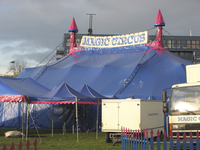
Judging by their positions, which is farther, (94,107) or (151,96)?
(94,107)

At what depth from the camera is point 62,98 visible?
1652cm

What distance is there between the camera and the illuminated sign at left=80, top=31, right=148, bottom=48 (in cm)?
2583

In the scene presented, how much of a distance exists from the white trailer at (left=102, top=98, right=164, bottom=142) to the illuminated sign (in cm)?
1122

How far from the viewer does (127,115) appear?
14.4m

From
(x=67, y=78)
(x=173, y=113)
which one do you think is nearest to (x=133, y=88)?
(x=67, y=78)

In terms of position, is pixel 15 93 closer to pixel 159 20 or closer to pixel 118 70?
pixel 118 70

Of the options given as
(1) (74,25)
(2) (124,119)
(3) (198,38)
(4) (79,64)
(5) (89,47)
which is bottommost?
(2) (124,119)

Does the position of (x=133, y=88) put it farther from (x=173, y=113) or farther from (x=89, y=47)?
(x=173, y=113)

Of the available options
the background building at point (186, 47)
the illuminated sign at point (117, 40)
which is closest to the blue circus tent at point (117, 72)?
the illuminated sign at point (117, 40)

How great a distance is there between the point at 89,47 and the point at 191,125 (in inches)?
781

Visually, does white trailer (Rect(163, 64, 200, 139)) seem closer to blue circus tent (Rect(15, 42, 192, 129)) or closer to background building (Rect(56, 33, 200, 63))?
blue circus tent (Rect(15, 42, 192, 129))

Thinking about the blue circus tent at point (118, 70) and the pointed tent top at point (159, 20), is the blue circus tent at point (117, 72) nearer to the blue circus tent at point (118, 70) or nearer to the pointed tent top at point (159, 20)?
the blue circus tent at point (118, 70)

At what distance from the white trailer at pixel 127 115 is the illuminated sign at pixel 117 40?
36.8 feet

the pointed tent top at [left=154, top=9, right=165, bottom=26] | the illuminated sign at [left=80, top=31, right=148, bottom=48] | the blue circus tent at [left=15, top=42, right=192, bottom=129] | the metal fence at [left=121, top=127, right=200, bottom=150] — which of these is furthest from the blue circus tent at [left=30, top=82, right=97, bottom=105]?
the pointed tent top at [left=154, top=9, right=165, bottom=26]
